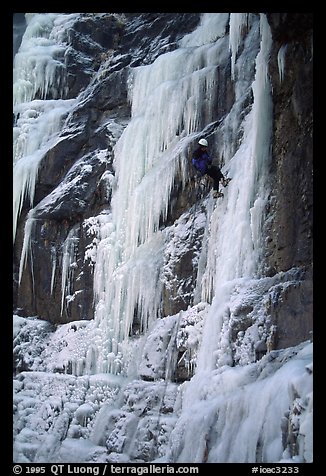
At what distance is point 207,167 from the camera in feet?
24.6

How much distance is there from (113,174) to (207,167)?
222 cm

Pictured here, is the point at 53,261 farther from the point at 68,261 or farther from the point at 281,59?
the point at 281,59

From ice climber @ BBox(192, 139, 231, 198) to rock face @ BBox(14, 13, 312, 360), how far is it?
495 mm

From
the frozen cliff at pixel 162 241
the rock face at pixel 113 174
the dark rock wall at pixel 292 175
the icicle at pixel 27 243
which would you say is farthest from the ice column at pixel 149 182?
the dark rock wall at pixel 292 175

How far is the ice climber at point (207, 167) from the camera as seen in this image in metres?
7.42

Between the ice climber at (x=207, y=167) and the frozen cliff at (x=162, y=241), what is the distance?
0.36 ft

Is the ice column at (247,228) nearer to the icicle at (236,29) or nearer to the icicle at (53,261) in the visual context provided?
the icicle at (236,29)

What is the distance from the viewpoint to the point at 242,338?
6422 mm

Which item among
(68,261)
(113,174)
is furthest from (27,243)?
(113,174)
